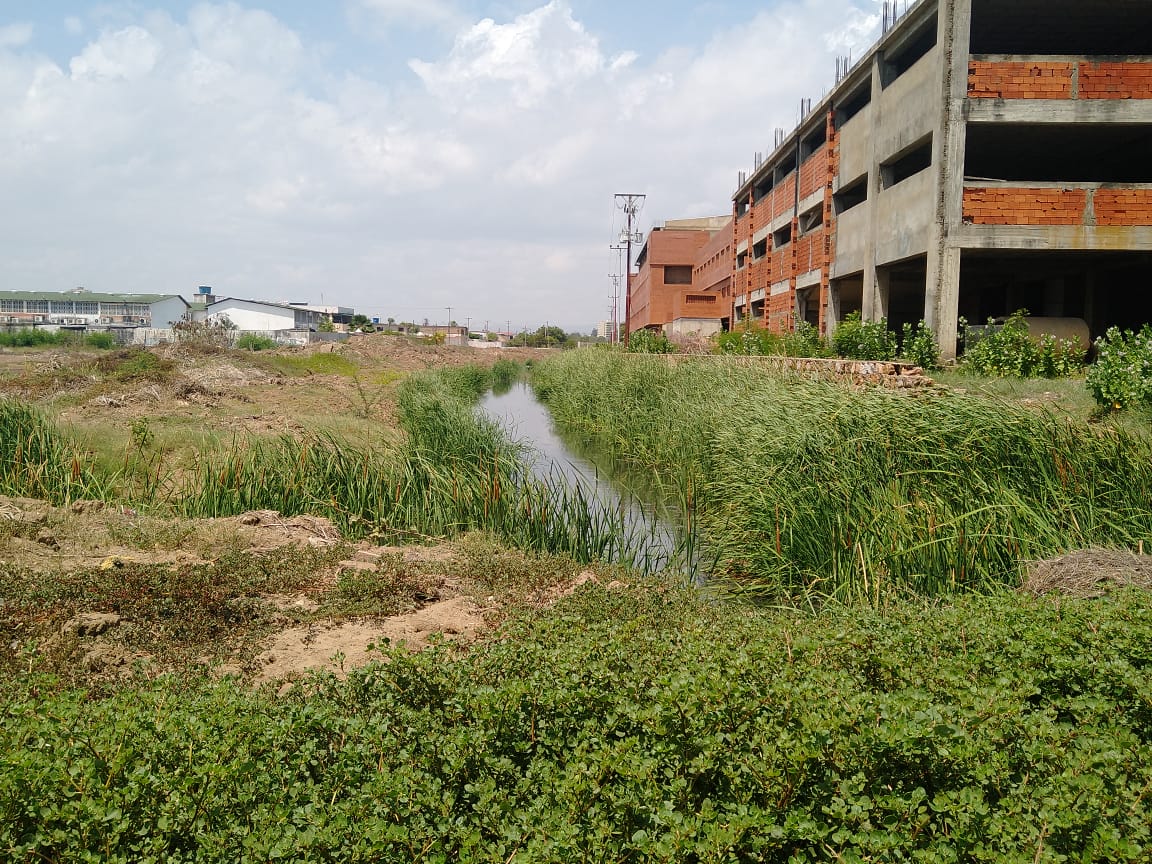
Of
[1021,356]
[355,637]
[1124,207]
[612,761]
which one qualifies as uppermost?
[1124,207]

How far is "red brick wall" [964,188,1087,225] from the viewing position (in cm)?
1659

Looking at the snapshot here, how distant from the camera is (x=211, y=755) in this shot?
9.64ft

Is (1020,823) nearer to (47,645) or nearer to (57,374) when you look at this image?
(47,645)

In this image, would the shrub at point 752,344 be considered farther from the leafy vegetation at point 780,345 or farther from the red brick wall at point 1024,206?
the red brick wall at point 1024,206

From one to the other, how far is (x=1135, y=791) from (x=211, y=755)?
303 cm

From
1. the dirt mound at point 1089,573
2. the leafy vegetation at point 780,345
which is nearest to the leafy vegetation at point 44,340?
the leafy vegetation at point 780,345

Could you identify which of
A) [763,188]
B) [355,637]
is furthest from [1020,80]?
[763,188]

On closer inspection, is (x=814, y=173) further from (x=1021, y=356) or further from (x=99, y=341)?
(x=99, y=341)

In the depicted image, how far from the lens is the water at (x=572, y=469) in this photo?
9547 mm

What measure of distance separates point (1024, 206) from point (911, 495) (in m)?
11.8

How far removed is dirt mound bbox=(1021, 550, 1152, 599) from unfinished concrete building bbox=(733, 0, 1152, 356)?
12.8m

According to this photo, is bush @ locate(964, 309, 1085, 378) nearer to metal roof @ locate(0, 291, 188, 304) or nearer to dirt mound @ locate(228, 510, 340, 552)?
dirt mound @ locate(228, 510, 340, 552)

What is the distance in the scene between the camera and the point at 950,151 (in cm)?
1703

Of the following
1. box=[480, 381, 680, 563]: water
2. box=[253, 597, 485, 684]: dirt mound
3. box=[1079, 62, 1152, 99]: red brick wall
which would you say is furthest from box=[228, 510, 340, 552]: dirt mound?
box=[1079, 62, 1152, 99]: red brick wall
